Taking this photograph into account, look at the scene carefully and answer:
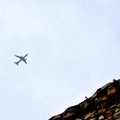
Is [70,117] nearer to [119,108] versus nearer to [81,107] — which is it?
[81,107]

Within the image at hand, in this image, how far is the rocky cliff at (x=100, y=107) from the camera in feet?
55.8

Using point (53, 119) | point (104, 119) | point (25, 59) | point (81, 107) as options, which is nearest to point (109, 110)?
point (104, 119)

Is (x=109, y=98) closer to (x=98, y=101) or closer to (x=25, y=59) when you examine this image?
(x=98, y=101)

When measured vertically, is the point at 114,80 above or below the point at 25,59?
below

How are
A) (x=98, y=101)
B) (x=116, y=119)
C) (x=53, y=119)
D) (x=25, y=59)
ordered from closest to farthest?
(x=116, y=119), (x=98, y=101), (x=53, y=119), (x=25, y=59)

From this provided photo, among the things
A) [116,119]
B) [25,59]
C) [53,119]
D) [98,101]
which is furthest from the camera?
[25,59]

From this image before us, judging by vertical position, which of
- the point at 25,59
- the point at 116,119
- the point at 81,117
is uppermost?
the point at 25,59

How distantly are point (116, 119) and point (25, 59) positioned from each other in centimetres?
6038

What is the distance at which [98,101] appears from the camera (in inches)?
694

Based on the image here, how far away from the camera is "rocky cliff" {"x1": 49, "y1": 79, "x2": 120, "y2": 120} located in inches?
670

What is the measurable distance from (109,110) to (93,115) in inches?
37.3

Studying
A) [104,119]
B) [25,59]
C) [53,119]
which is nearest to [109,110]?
[104,119]

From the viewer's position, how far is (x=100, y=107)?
17516 mm

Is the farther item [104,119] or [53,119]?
[53,119]
